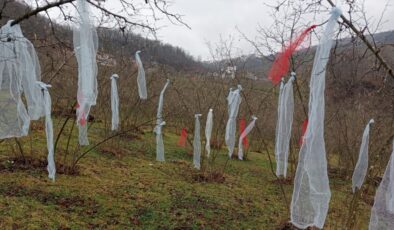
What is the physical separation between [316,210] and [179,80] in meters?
7.85

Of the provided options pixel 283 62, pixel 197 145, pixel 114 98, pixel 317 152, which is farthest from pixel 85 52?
pixel 197 145

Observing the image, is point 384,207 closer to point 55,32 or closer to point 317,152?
point 317,152

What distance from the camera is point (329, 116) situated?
7.72 m

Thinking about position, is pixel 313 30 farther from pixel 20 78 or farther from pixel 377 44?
pixel 20 78

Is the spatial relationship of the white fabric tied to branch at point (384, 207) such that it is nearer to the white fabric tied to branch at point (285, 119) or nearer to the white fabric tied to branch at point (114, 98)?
the white fabric tied to branch at point (285, 119)

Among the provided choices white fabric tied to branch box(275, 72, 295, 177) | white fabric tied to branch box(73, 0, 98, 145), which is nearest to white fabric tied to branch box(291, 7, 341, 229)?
white fabric tied to branch box(275, 72, 295, 177)

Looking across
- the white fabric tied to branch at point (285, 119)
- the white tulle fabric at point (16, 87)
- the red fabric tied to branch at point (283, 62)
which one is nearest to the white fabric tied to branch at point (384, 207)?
the white fabric tied to branch at point (285, 119)

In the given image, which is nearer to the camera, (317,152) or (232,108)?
(317,152)

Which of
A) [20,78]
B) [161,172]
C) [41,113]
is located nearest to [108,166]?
[161,172]

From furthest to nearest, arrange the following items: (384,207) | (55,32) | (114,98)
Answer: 1. (114,98)
2. (55,32)
3. (384,207)

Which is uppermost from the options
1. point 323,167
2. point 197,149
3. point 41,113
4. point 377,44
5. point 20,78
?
point 377,44

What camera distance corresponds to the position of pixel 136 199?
480 cm

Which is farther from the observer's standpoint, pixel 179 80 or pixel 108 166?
pixel 179 80

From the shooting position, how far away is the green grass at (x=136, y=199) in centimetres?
396
